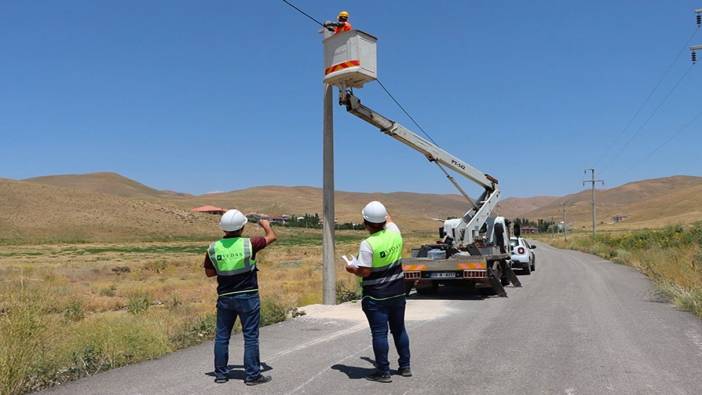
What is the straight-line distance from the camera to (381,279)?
6164 millimetres

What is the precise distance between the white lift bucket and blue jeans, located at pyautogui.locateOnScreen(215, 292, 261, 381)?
23.8 feet

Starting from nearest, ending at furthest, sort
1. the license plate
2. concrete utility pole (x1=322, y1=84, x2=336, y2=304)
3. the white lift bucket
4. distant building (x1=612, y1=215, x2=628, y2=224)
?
1. the white lift bucket
2. concrete utility pole (x1=322, y1=84, x2=336, y2=304)
3. the license plate
4. distant building (x1=612, y1=215, x2=628, y2=224)

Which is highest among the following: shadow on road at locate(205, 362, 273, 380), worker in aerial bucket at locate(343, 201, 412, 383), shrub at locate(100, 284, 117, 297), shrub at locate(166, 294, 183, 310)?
worker in aerial bucket at locate(343, 201, 412, 383)

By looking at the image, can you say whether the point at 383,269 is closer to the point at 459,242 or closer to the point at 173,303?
the point at 459,242

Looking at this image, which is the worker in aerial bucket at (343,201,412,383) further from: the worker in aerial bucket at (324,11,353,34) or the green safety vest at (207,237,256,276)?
the worker in aerial bucket at (324,11,353,34)

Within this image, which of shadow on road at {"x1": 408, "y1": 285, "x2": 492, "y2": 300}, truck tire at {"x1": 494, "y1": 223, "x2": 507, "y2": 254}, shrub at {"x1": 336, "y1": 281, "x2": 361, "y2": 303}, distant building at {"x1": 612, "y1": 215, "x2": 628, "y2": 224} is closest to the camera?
shrub at {"x1": 336, "y1": 281, "x2": 361, "y2": 303}

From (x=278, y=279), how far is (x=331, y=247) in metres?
13.3

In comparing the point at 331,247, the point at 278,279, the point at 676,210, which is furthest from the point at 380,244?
the point at 676,210

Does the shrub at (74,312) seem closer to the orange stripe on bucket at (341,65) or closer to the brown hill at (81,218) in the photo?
the orange stripe on bucket at (341,65)

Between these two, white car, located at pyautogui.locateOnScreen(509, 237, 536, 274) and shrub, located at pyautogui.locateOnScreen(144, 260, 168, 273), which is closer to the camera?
white car, located at pyautogui.locateOnScreen(509, 237, 536, 274)

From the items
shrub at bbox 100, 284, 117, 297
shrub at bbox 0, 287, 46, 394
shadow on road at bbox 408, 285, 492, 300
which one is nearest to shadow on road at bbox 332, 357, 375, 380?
shrub at bbox 0, 287, 46, 394

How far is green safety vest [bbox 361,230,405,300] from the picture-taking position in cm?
615

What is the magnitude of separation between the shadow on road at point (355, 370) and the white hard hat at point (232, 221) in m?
2.07

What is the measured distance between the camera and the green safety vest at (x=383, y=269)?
6.15 m
